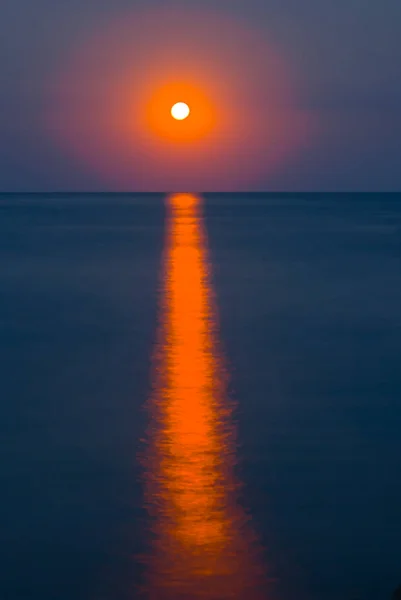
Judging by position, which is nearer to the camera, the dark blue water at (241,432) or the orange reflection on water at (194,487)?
the orange reflection on water at (194,487)

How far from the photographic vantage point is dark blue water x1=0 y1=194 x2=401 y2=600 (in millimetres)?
9773

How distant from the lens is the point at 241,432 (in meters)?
14.3

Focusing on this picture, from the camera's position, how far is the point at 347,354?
20062 mm

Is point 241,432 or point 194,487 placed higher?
point 241,432

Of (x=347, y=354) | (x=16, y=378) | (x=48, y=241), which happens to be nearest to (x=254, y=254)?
(x=48, y=241)

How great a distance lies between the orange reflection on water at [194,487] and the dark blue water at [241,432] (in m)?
0.22

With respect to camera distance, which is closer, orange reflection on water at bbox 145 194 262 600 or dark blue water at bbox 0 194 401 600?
orange reflection on water at bbox 145 194 262 600

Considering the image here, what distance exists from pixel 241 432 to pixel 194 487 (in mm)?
2575

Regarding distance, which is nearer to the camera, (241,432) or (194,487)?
(194,487)

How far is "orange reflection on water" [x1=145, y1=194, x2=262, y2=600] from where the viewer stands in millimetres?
9414

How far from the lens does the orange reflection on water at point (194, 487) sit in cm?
941

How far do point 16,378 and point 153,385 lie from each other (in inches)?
97.3

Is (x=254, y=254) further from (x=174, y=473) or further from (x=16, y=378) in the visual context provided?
(x=174, y=473)

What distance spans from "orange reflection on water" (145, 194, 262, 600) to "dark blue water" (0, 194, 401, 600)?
0.22 m
